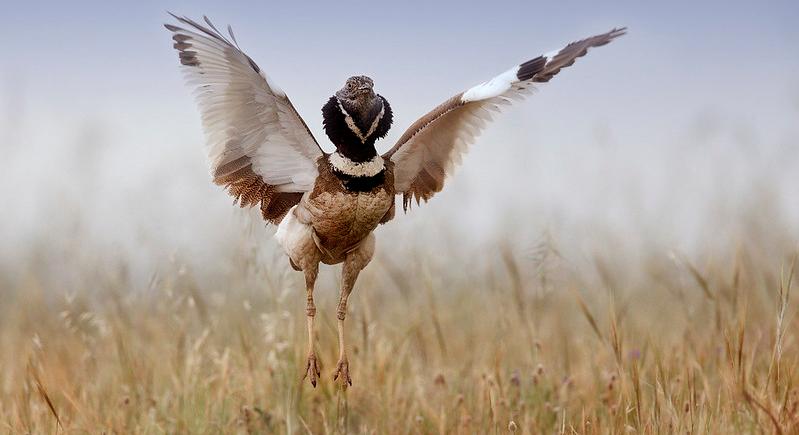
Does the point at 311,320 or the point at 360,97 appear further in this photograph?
the point at 311,320

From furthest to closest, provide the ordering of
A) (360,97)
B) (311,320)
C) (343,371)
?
(311,320) < (343,371) < (360,97)

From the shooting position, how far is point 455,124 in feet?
16.6

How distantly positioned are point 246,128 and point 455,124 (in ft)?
3.83

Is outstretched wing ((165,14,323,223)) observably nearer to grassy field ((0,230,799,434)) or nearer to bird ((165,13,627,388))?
bird ((165,13,627,388))

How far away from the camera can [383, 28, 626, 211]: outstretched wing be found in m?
4.59

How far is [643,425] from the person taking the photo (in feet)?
15.8

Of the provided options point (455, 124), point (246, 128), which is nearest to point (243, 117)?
point (246, 128)

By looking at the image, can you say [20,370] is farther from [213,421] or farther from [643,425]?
[643,425]

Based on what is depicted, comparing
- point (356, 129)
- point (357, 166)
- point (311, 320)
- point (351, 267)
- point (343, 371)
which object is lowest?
point (343, 371)

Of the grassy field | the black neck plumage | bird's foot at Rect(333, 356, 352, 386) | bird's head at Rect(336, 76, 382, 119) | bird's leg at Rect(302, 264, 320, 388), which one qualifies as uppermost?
bird's head at Rect(336, 76, 382, 119)

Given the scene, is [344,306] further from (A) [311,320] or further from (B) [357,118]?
(B) [357,118]

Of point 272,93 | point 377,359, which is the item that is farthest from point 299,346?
point 272,93

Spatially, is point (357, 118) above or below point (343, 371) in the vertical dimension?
above

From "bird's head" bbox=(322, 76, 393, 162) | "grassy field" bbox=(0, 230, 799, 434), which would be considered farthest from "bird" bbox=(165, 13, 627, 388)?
"grassy field" bbox=(0, 230, 799, 434)
